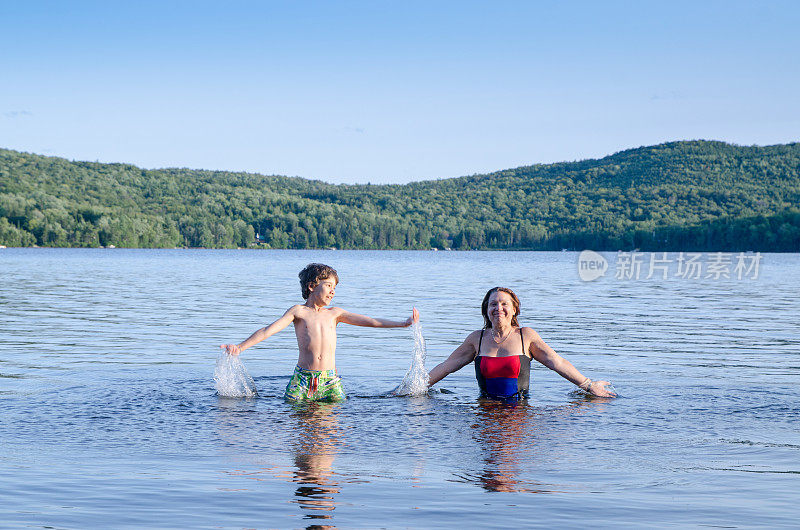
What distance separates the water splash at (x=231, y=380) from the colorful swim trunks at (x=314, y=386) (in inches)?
50.8

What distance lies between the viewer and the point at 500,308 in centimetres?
1180

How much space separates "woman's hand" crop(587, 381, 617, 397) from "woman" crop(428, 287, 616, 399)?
0.75m

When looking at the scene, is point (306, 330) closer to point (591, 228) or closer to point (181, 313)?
point (181, 313)

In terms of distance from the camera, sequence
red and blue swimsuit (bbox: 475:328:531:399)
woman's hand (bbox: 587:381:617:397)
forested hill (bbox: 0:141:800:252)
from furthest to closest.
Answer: forested hill (bbox: 0:141:800:252) → woman's hand (bbox: 587:381:617:397) → red and blue swimsuit (bbox: 475:328:531:399)

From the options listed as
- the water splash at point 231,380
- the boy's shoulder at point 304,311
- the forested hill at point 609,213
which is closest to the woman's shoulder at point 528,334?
the boy's shoulder at point 304,311

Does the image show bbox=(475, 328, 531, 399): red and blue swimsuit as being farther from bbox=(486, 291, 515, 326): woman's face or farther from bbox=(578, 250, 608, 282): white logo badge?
bbox=(578, 250, 608, 282): white logo badge

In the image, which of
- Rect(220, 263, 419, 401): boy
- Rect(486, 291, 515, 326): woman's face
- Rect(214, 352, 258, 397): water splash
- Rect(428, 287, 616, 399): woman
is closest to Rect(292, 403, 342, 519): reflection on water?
Rect(220, 263, 419, 401): boy

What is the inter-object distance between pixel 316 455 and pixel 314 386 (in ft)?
10.1

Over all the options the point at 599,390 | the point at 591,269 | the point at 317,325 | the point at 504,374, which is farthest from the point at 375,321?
the point at 591,269

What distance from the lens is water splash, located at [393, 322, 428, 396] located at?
1298 centimetres

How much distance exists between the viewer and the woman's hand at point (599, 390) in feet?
43.3

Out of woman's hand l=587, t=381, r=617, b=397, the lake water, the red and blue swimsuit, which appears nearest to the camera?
the lake water

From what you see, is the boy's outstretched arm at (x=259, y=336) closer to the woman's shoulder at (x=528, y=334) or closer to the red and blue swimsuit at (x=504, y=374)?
the red and blue swimsuit at (x=504, y=374)

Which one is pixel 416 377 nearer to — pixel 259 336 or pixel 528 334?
pixel 528 334
